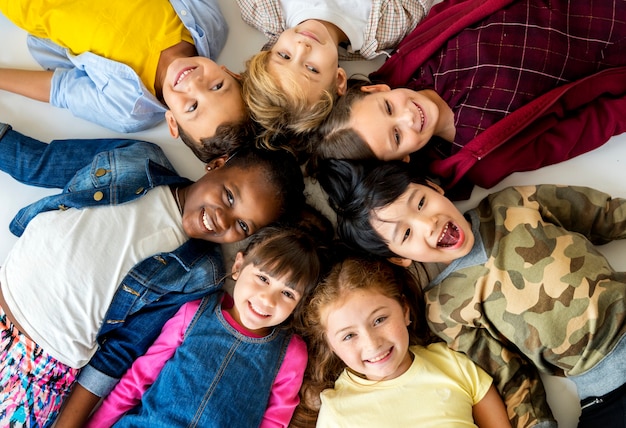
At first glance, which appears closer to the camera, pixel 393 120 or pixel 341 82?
pixel 393 120

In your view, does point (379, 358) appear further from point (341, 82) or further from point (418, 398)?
point (341, 82)

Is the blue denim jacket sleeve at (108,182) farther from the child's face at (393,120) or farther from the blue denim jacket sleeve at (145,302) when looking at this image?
the child's face at (393,120)

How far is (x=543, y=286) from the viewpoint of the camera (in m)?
1.06

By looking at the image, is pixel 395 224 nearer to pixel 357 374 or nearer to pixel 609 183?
pixel 357 374

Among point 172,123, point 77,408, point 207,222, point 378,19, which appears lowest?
point 77,408

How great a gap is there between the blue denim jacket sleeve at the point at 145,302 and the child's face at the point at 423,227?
43 centimetres

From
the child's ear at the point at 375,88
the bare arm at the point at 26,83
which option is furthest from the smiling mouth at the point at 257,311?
the bare arm at the point at 26,83

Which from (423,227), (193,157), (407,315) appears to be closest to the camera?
(423,227)

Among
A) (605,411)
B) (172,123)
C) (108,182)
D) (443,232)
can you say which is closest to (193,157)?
(172,123)

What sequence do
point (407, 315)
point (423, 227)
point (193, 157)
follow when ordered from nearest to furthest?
1. point (423, 227)
2. point (407, 315)
3. point (193, 157)

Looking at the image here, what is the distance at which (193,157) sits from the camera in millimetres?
1304

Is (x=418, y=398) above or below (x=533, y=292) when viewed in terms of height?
below

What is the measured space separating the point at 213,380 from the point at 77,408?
0.31 meters

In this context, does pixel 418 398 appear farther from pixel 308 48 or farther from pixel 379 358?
pixel 308 48
